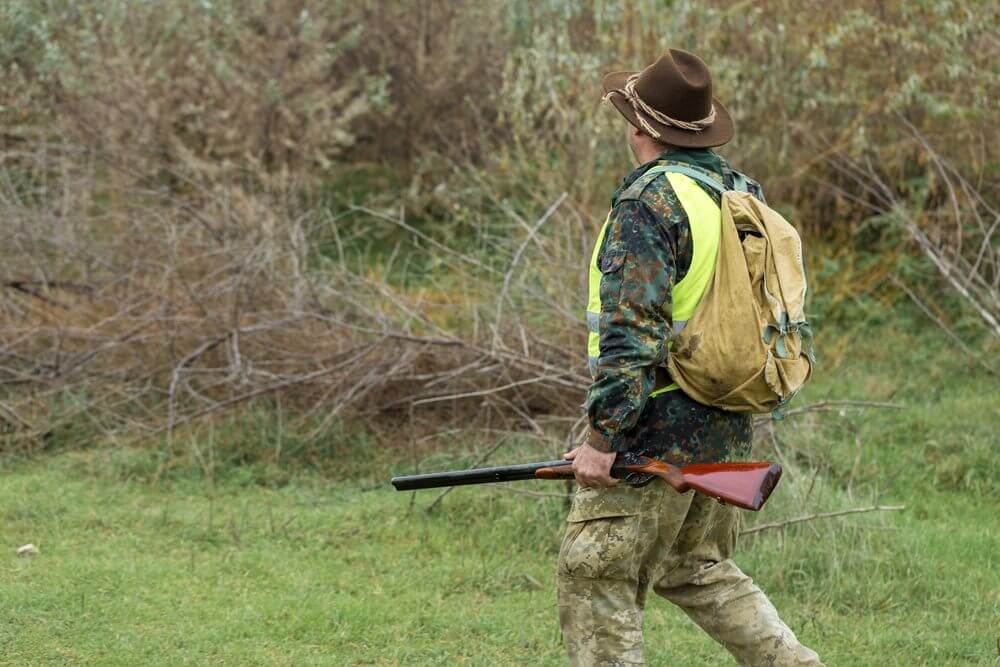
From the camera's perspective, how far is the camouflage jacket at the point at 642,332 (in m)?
3.37

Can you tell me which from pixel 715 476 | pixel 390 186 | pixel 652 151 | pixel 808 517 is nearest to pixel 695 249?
pixel 652 151

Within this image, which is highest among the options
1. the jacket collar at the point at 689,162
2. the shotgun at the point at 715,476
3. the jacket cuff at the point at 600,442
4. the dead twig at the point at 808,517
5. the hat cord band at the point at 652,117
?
the hat cord band at the point at 652,117

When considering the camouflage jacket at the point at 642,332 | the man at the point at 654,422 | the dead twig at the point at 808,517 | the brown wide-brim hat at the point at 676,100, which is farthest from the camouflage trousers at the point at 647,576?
the dead twig at the point at 808,517

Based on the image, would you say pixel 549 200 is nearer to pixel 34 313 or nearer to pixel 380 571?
pixel 34 313

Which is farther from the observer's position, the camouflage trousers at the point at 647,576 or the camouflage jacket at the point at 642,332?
the camouflage trousers at the point at 647,576

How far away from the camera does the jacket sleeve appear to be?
3359mm

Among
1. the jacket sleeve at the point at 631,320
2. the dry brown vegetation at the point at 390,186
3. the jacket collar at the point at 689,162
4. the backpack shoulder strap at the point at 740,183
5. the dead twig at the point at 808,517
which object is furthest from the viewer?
the dry brown vegetation at the point at 390,186

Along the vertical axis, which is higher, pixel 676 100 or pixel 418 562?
pixel 676 100

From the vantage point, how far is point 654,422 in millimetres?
3551

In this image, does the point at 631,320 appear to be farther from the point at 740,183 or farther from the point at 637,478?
the point at 740,183

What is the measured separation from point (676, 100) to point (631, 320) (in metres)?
0.68

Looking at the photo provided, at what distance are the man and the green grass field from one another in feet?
3.48

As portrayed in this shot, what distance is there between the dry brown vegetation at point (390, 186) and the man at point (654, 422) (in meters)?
2.65

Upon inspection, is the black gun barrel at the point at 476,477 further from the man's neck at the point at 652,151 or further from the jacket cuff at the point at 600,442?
the man's neck at the point at 652,151
